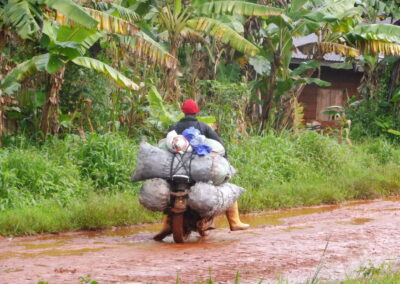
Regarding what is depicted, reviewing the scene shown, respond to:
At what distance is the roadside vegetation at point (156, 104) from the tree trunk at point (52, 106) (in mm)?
22

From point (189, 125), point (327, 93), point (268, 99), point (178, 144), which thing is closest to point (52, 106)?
point (189, 125)

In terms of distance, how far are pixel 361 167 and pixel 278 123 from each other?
286 cm

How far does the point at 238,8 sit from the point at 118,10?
271 cm

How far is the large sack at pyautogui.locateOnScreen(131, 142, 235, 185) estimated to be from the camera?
8930 millimetres

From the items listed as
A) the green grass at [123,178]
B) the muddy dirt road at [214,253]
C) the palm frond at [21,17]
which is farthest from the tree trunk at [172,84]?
the muddy dirt road at [214,253]

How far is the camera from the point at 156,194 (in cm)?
882

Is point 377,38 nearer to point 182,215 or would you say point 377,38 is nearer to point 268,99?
point 268,99

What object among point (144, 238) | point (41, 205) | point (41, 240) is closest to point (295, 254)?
point (144, 238)

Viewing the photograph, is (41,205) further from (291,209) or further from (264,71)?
(264,71)

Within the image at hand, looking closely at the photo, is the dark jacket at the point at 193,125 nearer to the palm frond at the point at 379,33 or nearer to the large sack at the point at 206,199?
the large sack at the point at 206,199

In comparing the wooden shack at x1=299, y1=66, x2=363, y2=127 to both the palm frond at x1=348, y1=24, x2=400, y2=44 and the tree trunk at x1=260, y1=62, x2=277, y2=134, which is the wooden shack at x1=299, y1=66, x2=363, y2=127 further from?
the palm frond at x1=348, y1=24, x2=400, y2=44

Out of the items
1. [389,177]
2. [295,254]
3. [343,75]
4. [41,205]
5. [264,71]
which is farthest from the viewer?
[343,75]

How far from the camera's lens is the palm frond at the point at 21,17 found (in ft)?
38.2

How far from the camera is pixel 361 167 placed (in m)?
16.6
